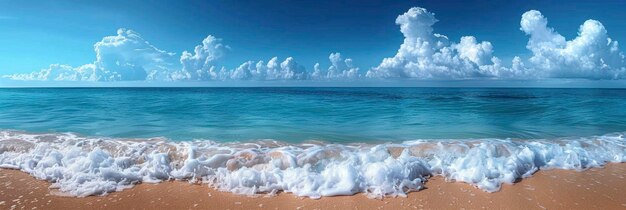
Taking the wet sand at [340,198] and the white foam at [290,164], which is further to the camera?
the white foam at [290,164]

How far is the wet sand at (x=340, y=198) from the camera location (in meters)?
3.65

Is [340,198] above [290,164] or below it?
below

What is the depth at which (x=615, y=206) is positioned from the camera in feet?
12.0

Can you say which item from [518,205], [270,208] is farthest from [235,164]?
[518,205]

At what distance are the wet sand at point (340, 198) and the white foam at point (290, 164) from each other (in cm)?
16

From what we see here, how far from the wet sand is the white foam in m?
A: 0.16

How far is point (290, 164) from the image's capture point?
4.81 metres

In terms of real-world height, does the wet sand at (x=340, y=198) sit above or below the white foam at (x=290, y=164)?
below

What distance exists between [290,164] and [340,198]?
1222mm

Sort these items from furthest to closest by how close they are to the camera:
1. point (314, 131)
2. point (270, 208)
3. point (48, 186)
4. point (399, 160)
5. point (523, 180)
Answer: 1. point (314, 131)
2. point (399, 160)
3. point (523, 180)
4. point (48, 186)
5. point (270, 208)

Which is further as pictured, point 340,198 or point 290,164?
point 290,164

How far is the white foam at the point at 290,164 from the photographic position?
13.6ft

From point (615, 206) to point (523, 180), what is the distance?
1.00 meters

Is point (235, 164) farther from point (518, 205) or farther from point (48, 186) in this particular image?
point (518, 205)
